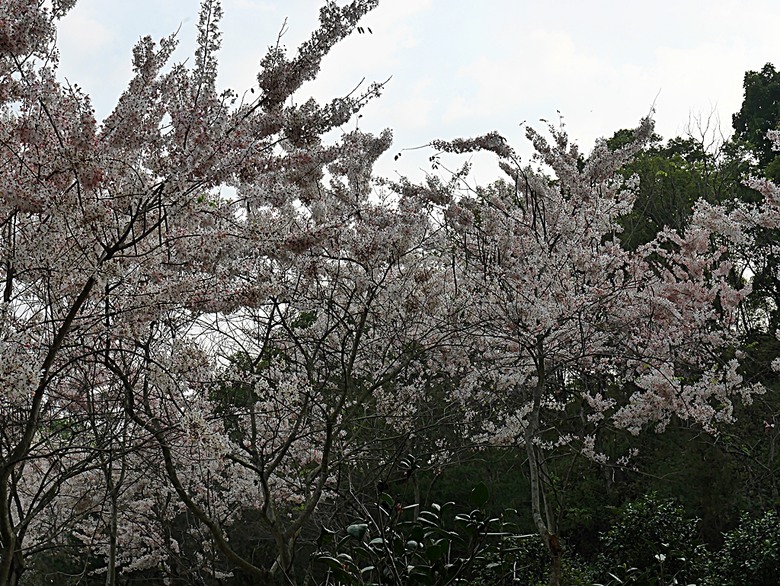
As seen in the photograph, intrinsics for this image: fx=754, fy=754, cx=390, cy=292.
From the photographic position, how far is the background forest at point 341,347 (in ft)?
8.79

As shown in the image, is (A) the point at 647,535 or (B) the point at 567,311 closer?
(B) the point at 567,311

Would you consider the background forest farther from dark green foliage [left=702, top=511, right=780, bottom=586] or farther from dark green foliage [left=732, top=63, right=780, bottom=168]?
dark green foliage [left=732, top=63, right=780, bottom=168]

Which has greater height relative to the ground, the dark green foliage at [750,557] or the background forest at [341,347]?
the background forest at [341,347]

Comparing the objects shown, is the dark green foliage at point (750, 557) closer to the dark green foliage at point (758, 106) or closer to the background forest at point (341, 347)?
the background forest at point (341, 347)

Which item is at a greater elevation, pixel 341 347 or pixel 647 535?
pixel 341 347

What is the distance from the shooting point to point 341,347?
5.43m

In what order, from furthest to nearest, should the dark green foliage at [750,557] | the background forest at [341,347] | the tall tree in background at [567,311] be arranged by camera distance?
the dark green foliage at [750,557]
the tall tree in background at [567,311]
the background forest at [341,347]

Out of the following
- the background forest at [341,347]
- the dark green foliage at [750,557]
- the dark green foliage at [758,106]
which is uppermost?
the dark green foliage at [758,106]

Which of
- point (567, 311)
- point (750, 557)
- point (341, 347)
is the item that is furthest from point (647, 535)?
point (341, 347)

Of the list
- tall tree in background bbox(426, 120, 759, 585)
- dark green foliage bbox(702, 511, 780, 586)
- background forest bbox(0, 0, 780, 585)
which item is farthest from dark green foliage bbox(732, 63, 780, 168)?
dark green foliage bbox(702, 511, 780, 586)

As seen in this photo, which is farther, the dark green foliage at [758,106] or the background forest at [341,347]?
the dark green foliage at [758,106]

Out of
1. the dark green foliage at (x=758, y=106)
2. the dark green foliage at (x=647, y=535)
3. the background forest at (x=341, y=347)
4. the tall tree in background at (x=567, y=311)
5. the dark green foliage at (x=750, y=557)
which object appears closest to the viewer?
the background forest at (x=341, y=347)

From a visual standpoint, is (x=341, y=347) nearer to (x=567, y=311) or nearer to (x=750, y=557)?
(x=567, y=311)

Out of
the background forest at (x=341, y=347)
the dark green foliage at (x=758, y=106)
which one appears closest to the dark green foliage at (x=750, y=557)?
the background forest at (x=341, y=347)
